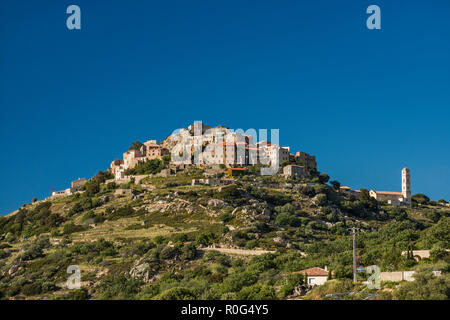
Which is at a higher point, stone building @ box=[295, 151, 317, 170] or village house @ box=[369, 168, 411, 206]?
stone building @ box=[295, 151, 317, 170]

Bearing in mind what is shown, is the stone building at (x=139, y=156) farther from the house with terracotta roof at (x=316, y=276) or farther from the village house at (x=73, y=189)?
the house with terracotta roof at (x=316, y=276)

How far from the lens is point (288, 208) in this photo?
227ft

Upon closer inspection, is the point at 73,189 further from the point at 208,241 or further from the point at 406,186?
the point at 406,186

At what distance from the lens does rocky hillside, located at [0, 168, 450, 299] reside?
39.5 m

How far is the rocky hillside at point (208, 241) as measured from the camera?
39.5 meters

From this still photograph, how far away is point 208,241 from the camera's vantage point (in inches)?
2263

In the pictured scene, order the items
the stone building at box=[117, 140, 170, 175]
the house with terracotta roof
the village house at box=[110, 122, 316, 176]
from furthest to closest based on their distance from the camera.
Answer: the stone building at box=[117, 140, 170, 175] → the village house at box=[110, 122, 316, 176] → the house with terracotta roof

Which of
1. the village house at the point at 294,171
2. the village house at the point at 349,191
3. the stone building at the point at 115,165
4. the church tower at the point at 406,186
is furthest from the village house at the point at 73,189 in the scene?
the church tower at the point at 406,186

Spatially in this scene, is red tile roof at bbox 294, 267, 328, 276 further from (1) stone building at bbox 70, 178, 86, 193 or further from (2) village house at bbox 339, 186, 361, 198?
(1) stone building at bbox 70, 178, 86, 193

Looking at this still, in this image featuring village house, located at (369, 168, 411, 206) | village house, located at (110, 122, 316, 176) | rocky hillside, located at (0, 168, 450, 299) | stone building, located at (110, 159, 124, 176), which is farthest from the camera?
stone building, located at (110, 159, 124, 176)

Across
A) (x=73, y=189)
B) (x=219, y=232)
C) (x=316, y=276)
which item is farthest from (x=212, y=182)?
(x=316, y=276)

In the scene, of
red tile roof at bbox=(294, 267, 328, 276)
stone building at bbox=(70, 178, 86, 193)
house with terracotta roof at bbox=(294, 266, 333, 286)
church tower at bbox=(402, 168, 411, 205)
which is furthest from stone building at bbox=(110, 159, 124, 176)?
house with terracotta roof at bbox=(294, 266, 333, 286)
